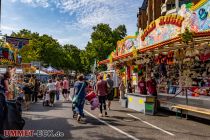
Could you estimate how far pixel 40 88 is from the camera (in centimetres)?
2366

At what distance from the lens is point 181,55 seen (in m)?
14.8

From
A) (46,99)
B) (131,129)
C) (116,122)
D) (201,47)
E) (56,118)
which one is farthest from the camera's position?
(46,99)

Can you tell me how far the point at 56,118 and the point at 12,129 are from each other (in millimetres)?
5916

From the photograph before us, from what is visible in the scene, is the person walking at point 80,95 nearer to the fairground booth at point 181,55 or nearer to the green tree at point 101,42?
the fairground booth at point 181,55

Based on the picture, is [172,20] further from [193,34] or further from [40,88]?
[40,88]

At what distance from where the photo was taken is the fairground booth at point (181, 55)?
43.7 feet

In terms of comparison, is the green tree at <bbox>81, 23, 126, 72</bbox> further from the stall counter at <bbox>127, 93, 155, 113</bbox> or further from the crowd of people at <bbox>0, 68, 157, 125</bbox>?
the stall counter at <bbox>127, 93, 155, 113</bbox>

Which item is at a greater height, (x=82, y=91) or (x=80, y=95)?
(x=82, y=91)

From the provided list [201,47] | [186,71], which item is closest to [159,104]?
[186,71]

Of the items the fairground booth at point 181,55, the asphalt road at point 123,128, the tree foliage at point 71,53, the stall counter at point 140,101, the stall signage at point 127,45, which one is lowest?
the asphalt road at point 123,128

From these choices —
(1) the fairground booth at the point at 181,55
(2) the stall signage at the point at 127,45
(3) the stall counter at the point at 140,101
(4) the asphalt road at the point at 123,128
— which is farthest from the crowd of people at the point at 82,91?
(2) the stall signage at the point at 127,45

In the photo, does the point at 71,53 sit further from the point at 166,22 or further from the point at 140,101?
the point at 140,101

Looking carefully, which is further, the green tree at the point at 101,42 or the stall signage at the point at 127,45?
the green tree at the point at 101,42

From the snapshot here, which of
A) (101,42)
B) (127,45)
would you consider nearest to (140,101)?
(127,45)
